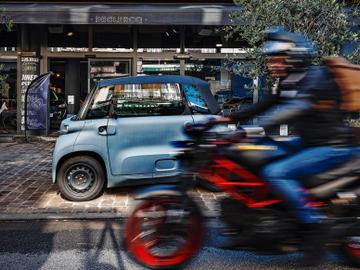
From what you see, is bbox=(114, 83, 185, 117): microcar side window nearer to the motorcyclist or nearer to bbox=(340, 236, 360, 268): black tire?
bbox=(340, 236, 360, 268): black tire

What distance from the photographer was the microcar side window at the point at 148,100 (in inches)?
307

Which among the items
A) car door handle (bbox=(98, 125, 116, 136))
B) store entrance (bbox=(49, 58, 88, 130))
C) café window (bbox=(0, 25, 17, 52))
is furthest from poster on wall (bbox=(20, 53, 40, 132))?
car door handle (bbox=(98, 125, 116, 136))

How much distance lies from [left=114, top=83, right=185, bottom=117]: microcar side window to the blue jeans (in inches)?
151

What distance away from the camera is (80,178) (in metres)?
7.76

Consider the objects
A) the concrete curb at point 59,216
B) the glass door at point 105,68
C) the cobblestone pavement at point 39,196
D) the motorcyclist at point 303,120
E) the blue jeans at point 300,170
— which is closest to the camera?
the motorcyclist at point 303,120

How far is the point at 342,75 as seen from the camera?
12.9ft

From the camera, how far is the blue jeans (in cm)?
397

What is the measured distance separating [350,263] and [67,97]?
1252 centimetres

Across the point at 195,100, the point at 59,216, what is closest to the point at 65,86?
the point at 195,100

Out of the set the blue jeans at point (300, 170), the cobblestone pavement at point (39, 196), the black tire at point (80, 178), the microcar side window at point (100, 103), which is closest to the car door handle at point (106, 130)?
the microcar side window at point (100, 103)

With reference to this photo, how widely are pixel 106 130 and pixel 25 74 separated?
8.51 metres

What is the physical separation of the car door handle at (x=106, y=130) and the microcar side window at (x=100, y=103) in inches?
8.5

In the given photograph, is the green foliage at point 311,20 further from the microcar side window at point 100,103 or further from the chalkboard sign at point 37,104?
the chalkboard sign at point 37,104

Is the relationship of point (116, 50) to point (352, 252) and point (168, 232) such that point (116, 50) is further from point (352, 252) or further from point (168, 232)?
point (168, 232)
